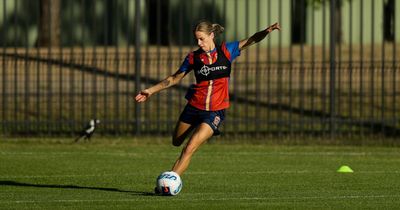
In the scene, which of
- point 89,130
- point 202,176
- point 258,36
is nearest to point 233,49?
point 258,36

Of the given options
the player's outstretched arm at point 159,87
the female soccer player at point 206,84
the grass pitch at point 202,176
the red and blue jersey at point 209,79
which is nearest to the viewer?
the grass pitch at point 202,176

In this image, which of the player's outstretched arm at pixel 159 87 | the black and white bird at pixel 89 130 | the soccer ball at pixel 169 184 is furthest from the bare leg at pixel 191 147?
the black and white bird at pixel 89 130

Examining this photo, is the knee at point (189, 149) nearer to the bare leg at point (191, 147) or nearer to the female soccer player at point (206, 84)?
the bare leg at point (191, 147)

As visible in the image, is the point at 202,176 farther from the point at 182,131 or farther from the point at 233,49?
the point at 233,49

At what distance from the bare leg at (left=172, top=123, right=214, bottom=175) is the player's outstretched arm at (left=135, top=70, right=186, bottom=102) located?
59 centimetres

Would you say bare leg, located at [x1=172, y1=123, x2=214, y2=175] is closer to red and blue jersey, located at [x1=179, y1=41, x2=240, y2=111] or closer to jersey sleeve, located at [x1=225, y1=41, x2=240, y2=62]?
red and blue jersey, located at [x1=179, y1=41, x2=240, y2=111]

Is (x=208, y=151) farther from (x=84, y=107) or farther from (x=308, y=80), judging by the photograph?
(x=308, y=80)

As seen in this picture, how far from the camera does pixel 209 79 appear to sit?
49.0ft

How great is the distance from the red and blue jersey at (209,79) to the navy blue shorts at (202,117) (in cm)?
5

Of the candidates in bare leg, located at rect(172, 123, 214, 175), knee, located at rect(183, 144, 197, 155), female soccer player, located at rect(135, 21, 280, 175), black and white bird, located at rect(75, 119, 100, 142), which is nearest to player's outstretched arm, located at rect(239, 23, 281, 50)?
female soccer player, located at rect(135, 21, 280, 175)

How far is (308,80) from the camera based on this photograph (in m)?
30.5

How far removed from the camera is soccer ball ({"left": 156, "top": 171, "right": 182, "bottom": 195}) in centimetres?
1409

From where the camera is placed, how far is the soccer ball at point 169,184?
1409 centimetres

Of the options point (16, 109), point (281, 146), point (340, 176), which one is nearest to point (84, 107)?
point (16, 109)
